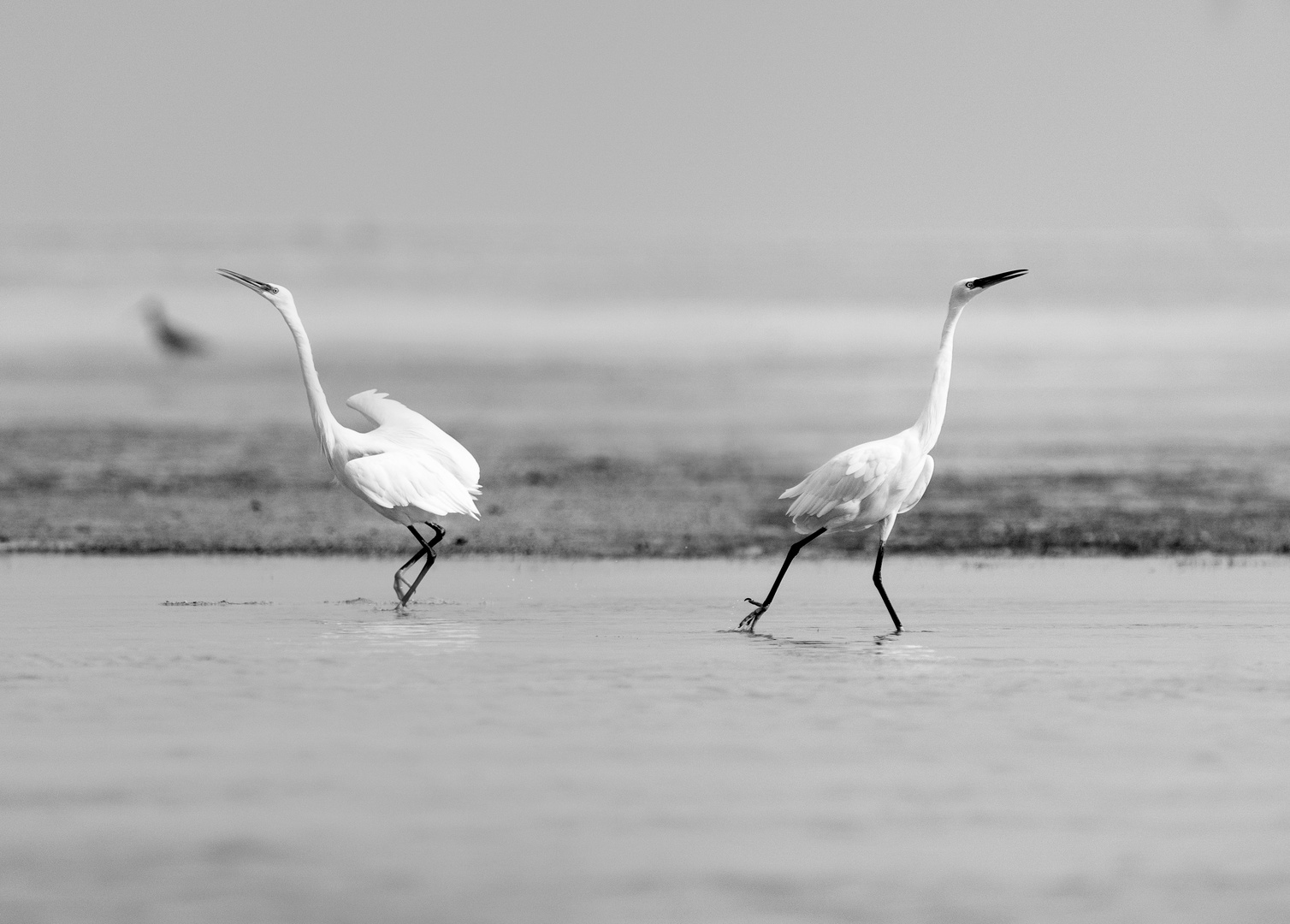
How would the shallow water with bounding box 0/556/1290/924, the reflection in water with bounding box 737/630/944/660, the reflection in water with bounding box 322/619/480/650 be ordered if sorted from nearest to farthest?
1. the shallow water with bounding box 0/556/1290/924
2. the reflection in water with bounding box 737/630/944/660
3. the reflection in water with bounding box 322/619/480/650

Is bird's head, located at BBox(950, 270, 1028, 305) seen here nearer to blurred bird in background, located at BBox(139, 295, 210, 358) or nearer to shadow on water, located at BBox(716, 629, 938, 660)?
shadow on water, located at BBox(716, 629, 938, 660)

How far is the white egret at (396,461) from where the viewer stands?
1273cm

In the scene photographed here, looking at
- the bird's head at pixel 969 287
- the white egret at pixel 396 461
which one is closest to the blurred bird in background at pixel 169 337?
the white egret at pixel 396 461

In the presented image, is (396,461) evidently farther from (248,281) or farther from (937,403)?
(937,403)

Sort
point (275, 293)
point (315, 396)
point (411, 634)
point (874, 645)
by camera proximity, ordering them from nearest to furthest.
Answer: point (874, 645) → point (411, 634) → point (315, 396) → point (275, 293)

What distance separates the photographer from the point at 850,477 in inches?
450

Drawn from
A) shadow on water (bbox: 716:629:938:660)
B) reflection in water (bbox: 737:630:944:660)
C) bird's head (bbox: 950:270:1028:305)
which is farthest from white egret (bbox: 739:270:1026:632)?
reflection in water (bbox: 737:630:944:660)

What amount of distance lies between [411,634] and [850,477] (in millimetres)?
2737

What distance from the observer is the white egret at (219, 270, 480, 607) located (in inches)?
501

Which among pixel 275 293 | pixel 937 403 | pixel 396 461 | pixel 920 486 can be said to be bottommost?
pixel 396 461

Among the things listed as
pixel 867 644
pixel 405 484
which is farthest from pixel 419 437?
pixel 867 644

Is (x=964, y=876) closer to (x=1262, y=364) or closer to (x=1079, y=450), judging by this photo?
(x=1079, y=450)

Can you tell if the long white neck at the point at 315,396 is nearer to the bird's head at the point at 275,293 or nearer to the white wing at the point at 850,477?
the bird's head at the point at 275,293

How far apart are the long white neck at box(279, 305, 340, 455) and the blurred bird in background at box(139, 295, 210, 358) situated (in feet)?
85.1
